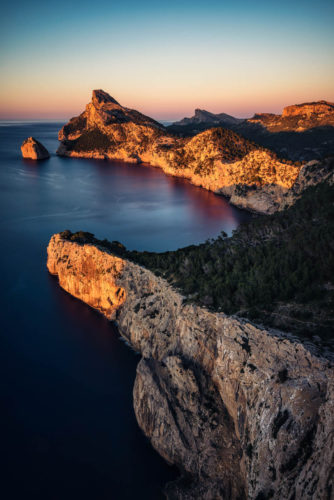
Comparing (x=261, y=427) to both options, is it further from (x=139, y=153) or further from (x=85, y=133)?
(x=85, y=133)

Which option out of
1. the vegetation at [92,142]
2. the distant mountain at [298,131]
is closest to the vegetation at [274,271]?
the distant mountain at [298,131]

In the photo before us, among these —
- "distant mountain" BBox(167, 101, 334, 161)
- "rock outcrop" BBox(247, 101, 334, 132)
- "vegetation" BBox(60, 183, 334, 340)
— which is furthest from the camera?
"rock outcrop" BBox(247, 101, 334, 132)

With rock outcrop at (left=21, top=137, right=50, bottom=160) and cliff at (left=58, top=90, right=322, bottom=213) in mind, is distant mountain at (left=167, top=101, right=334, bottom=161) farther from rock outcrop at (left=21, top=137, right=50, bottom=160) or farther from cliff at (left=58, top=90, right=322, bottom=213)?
Result: rock outcrop at (left=21, top=137, right=50, bottom=160)

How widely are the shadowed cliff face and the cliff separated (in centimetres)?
4260

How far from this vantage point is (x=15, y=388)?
82.9 feet

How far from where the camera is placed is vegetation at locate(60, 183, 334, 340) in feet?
59.1

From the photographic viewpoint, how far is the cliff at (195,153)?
70688 millimetres

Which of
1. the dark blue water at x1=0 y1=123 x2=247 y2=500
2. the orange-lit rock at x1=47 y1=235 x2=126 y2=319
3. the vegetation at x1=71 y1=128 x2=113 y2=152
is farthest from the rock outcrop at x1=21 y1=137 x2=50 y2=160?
the orange-lit rock at x1=47 y1=235 x2=126 y2=319

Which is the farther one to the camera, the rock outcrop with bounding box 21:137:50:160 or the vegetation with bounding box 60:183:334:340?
the rock outcrop with bounding box 21:137:50:160

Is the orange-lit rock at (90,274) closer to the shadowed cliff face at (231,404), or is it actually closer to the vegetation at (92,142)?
the shadowed cliff face at (231,404)

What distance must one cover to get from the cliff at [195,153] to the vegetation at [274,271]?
28712 mm

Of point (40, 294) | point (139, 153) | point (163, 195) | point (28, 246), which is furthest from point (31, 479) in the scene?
point (139, 153)

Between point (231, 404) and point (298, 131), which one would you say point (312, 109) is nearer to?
point (298, 131)

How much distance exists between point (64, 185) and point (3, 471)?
84098 millimetres
